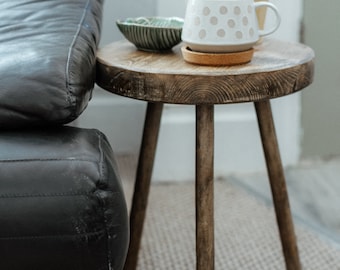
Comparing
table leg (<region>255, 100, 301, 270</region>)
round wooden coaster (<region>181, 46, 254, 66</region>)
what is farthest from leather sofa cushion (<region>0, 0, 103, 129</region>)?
table leg (<region>255, 100, 301, 270</region>)

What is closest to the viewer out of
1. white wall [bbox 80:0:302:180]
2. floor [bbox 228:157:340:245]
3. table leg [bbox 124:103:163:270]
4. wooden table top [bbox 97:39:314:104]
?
wooden table top [bbox 97:39:314:104]

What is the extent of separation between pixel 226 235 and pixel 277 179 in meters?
0.31

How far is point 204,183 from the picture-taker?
2.90 ft

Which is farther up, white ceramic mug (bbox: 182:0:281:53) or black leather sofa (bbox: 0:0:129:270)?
white ceramic mug (bbox: 182:0:281:53)

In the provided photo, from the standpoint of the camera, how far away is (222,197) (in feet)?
4.95

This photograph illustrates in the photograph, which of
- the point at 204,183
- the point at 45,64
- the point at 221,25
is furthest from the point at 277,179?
the point at 45,64

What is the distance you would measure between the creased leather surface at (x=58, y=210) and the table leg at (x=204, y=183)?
0.18 m

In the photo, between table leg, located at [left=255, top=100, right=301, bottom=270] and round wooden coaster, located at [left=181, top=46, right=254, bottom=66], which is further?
table leg, located at [left=255, top=100, right=301, bottom=270]

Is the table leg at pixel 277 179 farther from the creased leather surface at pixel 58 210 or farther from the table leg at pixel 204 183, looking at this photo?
the creased leather surface at pixel 58 210

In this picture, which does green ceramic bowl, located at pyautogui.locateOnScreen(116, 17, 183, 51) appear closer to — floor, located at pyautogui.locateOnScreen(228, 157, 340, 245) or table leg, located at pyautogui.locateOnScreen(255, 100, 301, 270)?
table leg, located at pyautogui.locateOnScreen(255, 100, 301, 270)

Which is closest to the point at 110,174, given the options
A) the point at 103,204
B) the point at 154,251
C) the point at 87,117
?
the point at 103,204

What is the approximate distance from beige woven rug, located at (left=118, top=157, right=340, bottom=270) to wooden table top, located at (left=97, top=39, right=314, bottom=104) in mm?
456

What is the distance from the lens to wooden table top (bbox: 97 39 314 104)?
83 centimetres

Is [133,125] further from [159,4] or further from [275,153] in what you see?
[275,153]
